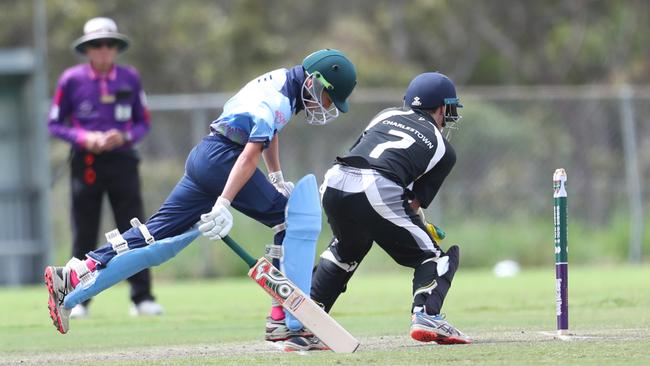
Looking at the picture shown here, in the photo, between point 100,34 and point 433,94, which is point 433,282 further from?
point 100,34

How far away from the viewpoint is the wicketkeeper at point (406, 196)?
25.5ft

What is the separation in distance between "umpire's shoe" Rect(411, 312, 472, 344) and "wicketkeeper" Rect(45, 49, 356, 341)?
67 centimetres

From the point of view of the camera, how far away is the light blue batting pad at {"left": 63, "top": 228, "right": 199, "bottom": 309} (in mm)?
7699

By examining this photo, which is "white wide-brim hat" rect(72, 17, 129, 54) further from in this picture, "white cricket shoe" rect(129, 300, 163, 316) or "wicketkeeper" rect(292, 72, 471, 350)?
"wicketkeeper" rect(292, 72, 471, 350)

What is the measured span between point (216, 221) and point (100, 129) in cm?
431

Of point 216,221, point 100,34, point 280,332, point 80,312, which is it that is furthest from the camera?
point 100,34

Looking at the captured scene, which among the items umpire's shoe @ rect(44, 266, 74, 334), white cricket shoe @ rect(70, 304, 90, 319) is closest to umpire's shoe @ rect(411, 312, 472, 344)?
umpire's shoe @ rect(44, 266, 74, 334)

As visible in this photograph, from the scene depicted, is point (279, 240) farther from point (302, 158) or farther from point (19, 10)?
point (19, 10)

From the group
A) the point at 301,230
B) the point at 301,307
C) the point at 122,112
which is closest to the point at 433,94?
the point at 301,230

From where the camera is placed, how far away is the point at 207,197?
789 cm

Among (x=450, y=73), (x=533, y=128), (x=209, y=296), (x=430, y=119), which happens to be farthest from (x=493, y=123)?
(x=450, y=73)

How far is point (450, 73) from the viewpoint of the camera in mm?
32750

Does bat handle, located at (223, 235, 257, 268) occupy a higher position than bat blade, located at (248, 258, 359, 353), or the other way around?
bat handle, located at (223, 235, 257, 268)

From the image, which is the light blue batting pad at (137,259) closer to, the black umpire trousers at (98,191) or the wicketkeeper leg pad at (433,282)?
the wicketkeeper leg pad at (433,282)
